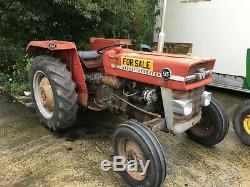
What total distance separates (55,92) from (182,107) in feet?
4.69

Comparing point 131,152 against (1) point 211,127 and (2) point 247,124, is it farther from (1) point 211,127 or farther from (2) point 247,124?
(2) point 247,124


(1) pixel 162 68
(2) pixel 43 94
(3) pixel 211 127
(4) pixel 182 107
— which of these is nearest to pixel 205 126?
(3) pixel 211 127

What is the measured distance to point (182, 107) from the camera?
273 cm

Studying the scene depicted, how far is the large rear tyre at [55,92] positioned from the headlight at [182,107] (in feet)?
3.84

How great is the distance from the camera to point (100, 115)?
429 cm

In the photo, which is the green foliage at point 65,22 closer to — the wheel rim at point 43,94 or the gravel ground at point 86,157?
the wheel rim at point 43,94

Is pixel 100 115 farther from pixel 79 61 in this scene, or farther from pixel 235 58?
pixel 235 58

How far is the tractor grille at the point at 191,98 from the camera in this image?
2.77 m

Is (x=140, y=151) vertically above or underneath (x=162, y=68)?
underneath

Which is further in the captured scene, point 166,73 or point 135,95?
point 135,95

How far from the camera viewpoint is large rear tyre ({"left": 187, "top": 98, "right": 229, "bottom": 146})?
3.27 meters

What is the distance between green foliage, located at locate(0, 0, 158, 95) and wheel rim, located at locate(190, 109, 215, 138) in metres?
2.76

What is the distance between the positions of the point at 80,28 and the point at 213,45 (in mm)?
2591

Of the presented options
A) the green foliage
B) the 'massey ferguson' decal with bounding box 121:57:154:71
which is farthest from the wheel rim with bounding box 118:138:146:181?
the green foliage
